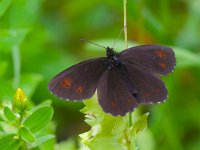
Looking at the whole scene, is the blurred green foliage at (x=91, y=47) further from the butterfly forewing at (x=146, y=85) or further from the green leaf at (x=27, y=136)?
the butterfly forewing at (x=146, y=85)

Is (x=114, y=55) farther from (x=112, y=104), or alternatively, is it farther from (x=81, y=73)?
(x=112, y=104)

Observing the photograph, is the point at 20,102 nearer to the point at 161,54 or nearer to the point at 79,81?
the point at 79,81

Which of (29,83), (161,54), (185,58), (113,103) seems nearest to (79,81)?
(113,103)

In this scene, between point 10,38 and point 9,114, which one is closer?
point 9,114

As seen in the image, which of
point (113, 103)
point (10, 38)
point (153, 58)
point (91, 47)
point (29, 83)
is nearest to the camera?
point (113, 103)

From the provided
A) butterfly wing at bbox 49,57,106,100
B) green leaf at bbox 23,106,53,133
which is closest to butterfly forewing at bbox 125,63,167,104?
butterfly wing at bbox 49,57,106,100

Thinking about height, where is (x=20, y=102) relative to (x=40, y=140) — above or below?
above

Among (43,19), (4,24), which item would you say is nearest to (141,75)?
(4,24)

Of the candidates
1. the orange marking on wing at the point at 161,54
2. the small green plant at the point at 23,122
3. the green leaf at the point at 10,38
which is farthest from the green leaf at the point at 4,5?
the orange marking on wing at the point at 161,54
